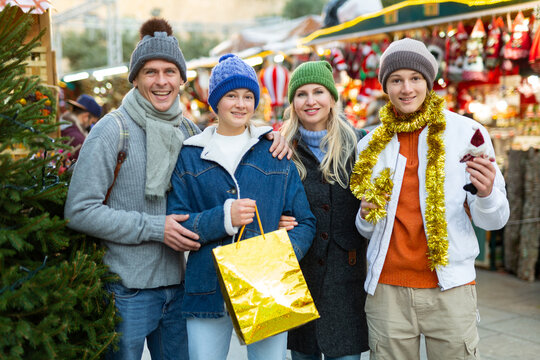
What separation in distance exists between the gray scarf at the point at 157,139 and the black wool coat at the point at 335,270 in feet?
2.30

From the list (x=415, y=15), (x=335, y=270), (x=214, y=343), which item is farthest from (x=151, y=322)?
(x=415, y=15)

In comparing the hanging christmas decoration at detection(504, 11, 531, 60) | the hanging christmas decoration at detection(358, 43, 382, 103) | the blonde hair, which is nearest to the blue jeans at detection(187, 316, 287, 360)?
the blonde hair

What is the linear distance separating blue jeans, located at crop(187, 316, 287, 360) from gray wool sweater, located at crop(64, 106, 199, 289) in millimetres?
240

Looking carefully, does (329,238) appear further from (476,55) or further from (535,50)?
(476,55)

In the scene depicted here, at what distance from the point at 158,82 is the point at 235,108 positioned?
1.19 feet

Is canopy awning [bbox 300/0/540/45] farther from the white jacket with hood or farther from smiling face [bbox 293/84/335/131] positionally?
the white jacket with hood

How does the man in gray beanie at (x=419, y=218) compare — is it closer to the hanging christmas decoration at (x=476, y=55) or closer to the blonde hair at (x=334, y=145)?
the blonde hair at (x=334, y=145)

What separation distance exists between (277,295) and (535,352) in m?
2.89

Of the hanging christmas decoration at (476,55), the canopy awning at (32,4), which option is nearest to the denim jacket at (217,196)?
the canopy awning at (32,4)

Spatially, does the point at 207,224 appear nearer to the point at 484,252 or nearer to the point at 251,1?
the point at 484,252

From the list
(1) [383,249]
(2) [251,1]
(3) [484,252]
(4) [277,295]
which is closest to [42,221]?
(4) [277,295]

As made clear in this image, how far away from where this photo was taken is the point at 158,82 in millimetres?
2352

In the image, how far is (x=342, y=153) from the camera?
2684 mm

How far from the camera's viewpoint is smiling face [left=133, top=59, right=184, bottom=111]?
7.75 feet
